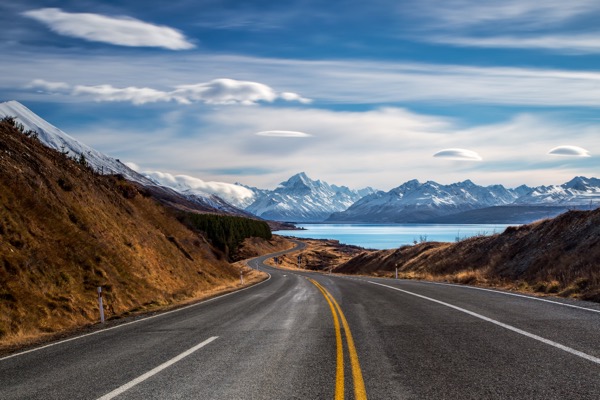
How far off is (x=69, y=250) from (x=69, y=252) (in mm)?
144

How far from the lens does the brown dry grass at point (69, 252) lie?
14.9 metres

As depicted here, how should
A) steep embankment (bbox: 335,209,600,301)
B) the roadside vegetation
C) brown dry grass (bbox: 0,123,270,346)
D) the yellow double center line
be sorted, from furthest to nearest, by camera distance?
the roadside vegetation < steep embankment (bbox: 335,209,600,301) < brown dry grass (bbox: 0,123,270,346) < the yellow double center line

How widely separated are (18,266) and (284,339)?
11.4 metres

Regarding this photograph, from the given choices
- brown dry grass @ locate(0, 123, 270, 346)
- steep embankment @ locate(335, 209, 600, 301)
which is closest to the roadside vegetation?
steep embankment @ locate(335, 209, 600, 301)

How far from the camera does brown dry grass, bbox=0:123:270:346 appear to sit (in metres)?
14.9

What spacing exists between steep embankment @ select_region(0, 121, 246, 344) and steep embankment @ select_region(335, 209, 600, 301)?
57.8 ft

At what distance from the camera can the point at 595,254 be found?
21844 mm

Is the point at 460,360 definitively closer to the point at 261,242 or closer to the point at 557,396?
the point at 557,396

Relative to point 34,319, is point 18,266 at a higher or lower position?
higher

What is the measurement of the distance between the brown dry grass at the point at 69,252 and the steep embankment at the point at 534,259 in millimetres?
17406

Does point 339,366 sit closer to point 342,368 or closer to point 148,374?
point 342,368

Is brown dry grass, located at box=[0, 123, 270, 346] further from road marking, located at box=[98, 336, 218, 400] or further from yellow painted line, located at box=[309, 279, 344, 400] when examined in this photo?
yellow painted line, located at box=[309, 279, 344, 400]

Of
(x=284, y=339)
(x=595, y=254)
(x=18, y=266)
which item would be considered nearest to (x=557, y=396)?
(x=284, y=339)

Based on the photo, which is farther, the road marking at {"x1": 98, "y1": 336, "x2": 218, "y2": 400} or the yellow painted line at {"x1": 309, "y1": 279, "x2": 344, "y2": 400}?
the road marking at {"x1": 98, "y1": 336, "x2": 218, "y2": 400}
